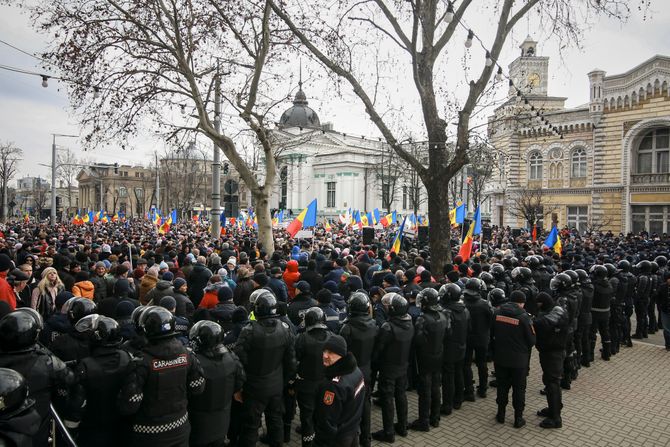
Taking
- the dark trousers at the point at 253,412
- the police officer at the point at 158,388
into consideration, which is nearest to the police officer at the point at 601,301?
the dark trousers at the point at 253,412

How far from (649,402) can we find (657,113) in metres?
32.1

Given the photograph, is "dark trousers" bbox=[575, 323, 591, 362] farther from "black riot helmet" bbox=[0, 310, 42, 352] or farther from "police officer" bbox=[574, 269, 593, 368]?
"black riot helmet" bbox=[0, 310, 42, 352]

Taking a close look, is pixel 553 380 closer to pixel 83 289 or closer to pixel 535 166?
pixel 83 289

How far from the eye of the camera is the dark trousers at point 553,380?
6777 millimetres

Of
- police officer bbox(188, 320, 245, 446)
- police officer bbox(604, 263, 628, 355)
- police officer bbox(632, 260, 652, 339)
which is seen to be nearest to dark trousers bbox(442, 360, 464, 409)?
police officer bbox(188, 320, 245, 446)

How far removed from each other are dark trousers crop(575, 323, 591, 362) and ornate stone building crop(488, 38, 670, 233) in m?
22.4

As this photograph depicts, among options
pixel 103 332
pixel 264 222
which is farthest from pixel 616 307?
pixel 264 222

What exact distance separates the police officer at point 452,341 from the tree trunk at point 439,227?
5.13 meters

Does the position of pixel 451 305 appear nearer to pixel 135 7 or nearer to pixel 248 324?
pixel 248 324

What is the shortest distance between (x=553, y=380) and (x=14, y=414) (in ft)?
21.7

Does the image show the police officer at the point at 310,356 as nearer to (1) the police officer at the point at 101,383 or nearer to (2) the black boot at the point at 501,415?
(1) the police officer at the point at 101,383

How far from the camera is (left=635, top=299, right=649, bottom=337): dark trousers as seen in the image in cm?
1176

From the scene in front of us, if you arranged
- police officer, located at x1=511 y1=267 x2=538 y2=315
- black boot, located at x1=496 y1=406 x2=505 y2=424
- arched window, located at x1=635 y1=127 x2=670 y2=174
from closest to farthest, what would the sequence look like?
black boot, located at x1=496 y1=406 x2=505 y2=424, police officer, located at x1=511 y1=267 x2=538 y2=315, arched window, located at x1=635 y1=127 x2=670 y2=174

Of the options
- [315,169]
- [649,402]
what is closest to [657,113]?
[649,402]
